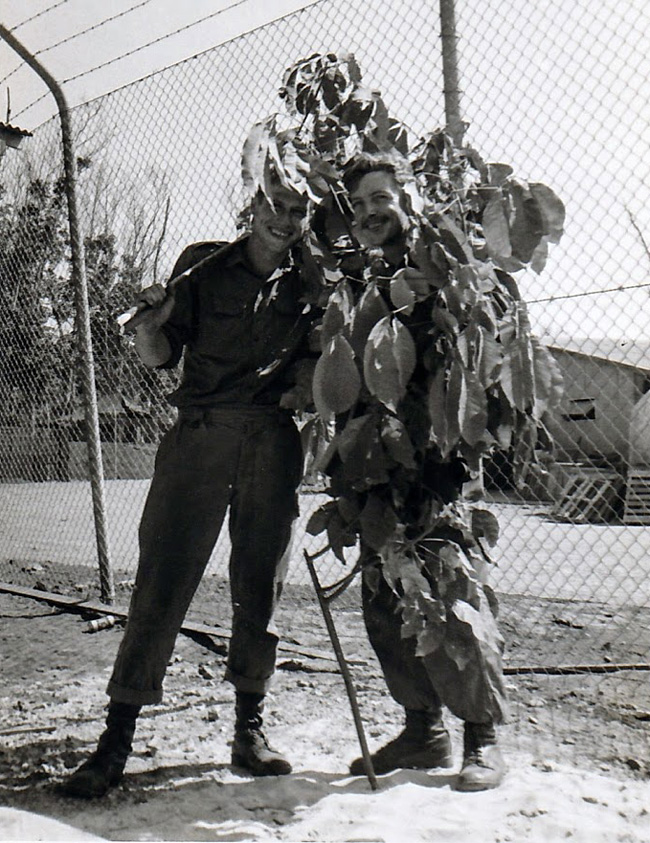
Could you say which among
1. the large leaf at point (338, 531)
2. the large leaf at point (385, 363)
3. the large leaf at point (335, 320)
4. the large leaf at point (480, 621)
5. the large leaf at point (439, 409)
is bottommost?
the large leaf at point (480, 621)

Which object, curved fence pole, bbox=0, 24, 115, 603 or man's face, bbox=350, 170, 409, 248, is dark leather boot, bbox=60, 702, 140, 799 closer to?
man's face, bbox=350, 170, 409, 248

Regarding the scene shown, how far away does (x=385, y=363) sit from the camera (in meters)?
2.03

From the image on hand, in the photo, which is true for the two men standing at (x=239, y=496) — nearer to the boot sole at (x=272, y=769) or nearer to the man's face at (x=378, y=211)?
the boot sole at (x=272, y=769)

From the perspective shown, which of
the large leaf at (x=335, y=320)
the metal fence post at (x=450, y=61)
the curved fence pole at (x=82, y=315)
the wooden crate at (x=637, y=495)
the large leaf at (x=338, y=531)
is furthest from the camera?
the wooden crate at (x=637, y=495)

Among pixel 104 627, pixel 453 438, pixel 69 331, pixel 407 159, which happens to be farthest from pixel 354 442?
pixel 69 331

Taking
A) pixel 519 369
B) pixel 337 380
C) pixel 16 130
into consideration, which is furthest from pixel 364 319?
pixel 16 130

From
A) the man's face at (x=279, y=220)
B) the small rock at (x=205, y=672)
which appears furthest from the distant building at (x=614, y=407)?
the man's face at (x=279, y=220)

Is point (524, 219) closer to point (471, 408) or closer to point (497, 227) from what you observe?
point (497, 227)

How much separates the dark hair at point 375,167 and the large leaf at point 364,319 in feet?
1.16

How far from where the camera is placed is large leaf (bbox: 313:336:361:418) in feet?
6.78

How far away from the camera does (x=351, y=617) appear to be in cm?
455

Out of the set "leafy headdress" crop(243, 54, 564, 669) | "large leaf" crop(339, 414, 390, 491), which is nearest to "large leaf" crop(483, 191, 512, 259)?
"leafy headdress" crop(243, 54, 564, 669)

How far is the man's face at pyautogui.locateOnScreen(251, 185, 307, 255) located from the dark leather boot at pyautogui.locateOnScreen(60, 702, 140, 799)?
1.41 metres

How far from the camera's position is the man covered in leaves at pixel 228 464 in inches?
103
